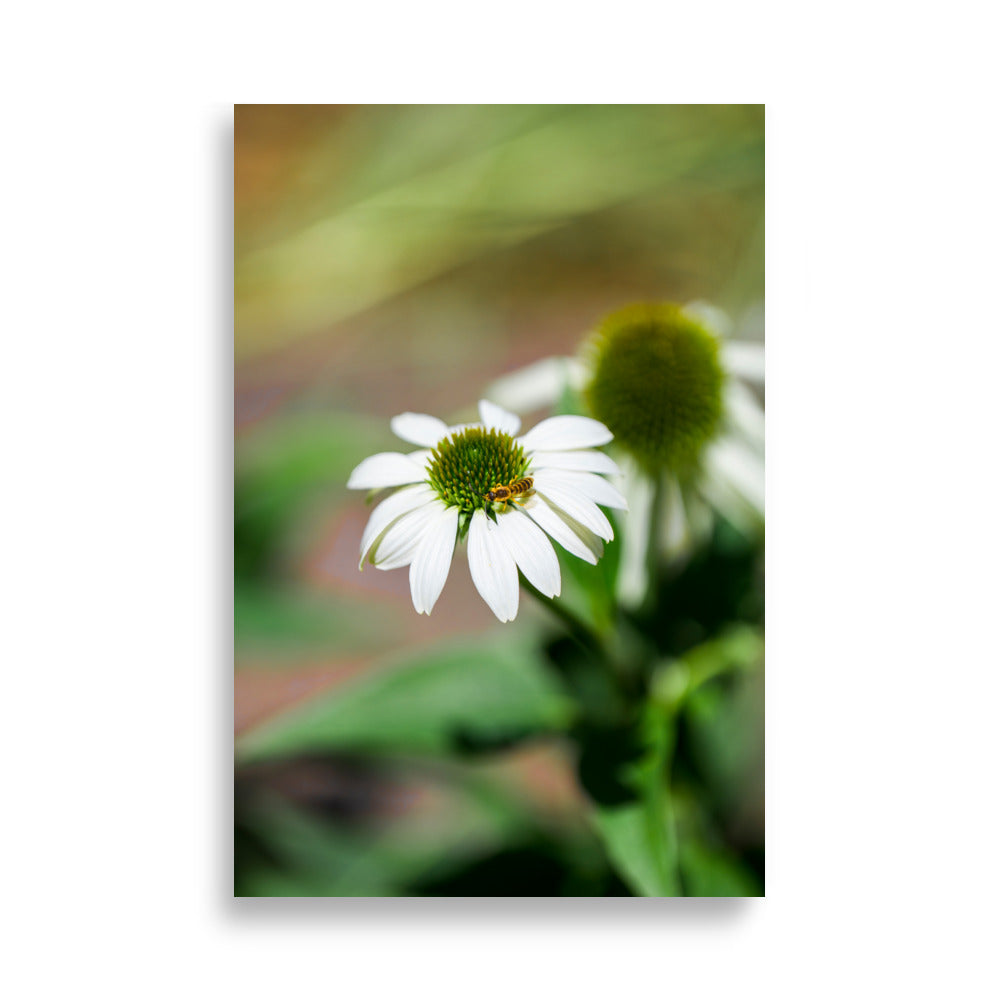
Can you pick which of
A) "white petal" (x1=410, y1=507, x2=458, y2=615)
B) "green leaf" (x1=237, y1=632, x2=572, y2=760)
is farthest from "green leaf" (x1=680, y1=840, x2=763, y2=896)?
"white petal" (x1=410, y1=507, x2=458, y2=615)

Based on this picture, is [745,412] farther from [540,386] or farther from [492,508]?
[492,508]

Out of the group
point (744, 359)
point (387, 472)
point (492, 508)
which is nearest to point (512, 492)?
point (492, 508)

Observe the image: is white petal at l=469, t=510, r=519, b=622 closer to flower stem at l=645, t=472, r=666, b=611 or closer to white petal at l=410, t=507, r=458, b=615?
white petal at l=410, t=507, r=458, b=615

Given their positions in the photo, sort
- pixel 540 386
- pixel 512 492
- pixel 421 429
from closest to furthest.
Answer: pixel 512 492, pixel 421 429, pixel 540 386
